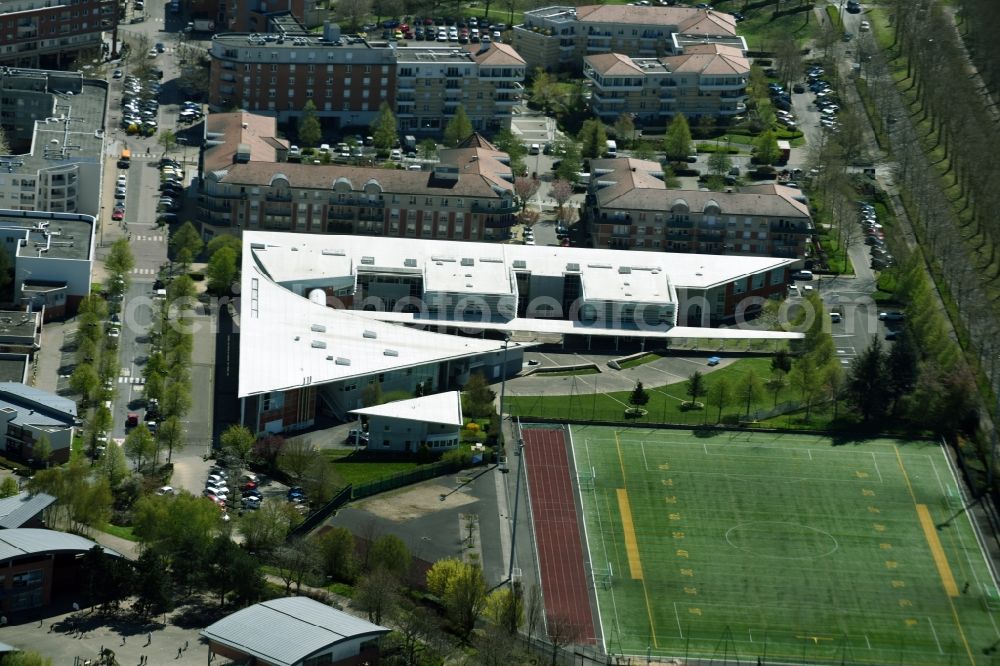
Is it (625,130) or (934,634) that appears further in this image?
(625,130)

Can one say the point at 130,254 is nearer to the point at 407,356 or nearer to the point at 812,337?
the point at 407,356

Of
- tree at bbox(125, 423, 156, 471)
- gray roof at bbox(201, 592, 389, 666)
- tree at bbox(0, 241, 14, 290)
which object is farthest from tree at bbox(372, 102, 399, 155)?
gray roof at bbox(201, 592, 389, 666)

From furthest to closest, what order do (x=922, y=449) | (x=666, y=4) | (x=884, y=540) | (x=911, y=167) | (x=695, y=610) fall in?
1. (x=666, y=4)
2. (x=911, y=167)
3. (x=922, y=449)
4. (x=884, y=540)
5. (x=695, y=610)

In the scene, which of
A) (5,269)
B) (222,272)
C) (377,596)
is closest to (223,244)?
(222,272)

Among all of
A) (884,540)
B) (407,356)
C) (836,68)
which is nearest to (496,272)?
(407,356)

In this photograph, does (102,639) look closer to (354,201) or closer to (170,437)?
(170,437)

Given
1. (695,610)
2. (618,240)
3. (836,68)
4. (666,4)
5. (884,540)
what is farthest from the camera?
(666,4)

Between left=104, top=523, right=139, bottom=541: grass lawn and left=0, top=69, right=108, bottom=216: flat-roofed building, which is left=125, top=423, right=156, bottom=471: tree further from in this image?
left=0, top=69, right=108, bottom=216: flat-roofed building

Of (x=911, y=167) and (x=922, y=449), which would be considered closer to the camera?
(x=922, y=449)
